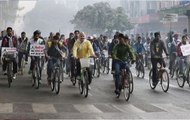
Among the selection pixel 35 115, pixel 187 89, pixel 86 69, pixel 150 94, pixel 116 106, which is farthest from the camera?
pixel 187 89

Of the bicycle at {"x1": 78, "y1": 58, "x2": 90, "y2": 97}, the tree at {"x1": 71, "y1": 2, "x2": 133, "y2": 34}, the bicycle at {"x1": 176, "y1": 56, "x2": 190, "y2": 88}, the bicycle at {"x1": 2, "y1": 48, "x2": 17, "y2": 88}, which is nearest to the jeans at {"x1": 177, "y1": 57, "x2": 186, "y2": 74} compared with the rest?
the bicycle at {"x1": 176, "y1": 56, "x2": 190, "y2": 88}

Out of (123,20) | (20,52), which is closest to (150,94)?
(20,52)

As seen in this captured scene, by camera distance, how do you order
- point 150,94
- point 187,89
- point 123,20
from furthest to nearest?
point 123,20 < point 187,89 < point 150,94

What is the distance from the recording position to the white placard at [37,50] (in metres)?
14.8

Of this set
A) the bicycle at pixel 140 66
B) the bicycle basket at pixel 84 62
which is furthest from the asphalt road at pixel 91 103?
the bicycle at pixel 140 66

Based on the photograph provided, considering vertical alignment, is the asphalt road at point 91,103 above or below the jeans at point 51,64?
below

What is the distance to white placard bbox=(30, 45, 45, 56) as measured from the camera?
14.8 meters

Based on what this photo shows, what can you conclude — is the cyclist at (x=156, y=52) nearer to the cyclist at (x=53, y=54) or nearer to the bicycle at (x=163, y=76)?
the bicycle at (x=163, y=76)

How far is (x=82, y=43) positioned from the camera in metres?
13.5

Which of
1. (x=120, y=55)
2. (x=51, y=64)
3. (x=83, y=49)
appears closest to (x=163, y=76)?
(x=120, y=55)

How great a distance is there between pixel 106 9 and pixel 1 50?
5414 centimetres

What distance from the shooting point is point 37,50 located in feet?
48.9

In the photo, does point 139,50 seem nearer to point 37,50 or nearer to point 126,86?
point 37,50

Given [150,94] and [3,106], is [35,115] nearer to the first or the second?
[3,106]
